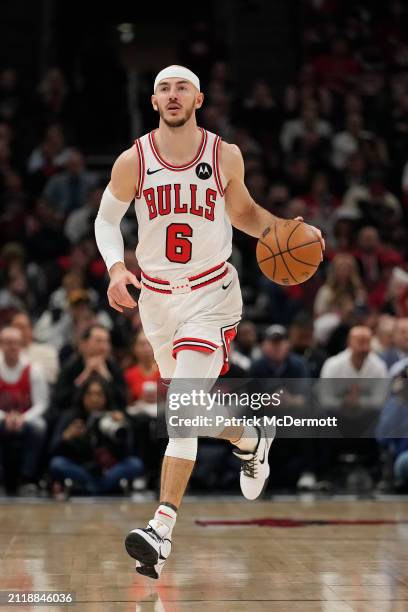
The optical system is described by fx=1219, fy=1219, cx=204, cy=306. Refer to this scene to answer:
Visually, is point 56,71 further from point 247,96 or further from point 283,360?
point 283,360

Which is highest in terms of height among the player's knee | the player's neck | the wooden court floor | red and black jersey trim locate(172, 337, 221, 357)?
the player's neck

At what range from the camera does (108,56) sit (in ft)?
61.1

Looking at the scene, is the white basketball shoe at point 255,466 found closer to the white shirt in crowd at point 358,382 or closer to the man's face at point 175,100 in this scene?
the man's face at point 175,100

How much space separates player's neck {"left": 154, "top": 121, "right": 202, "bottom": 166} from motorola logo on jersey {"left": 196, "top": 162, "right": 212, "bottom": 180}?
67mm

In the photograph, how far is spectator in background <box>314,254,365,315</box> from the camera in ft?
41.6

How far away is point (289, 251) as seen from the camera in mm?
6547

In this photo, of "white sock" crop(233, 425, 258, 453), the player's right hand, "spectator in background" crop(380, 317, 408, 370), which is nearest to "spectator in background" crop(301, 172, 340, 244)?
"spectator in background" crop(380, 317, 408, 370)

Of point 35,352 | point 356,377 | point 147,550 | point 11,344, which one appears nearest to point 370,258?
point 356,377

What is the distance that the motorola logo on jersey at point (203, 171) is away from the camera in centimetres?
639

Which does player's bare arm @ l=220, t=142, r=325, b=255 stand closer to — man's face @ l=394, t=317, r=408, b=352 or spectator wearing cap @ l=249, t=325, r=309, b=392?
spectator wearing cap @ l=249, t=325, r=309, b=392

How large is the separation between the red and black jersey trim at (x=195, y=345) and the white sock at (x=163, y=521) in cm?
84

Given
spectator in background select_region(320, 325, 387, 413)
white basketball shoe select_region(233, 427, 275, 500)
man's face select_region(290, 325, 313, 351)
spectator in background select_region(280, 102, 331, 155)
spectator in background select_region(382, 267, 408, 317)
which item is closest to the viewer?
white basketball shoe select_region(233, 427, 275, 500)

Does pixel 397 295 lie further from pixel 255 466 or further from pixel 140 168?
pixel 140 168

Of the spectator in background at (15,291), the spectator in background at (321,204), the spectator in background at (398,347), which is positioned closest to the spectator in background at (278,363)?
the spectator in background at (398,347)
